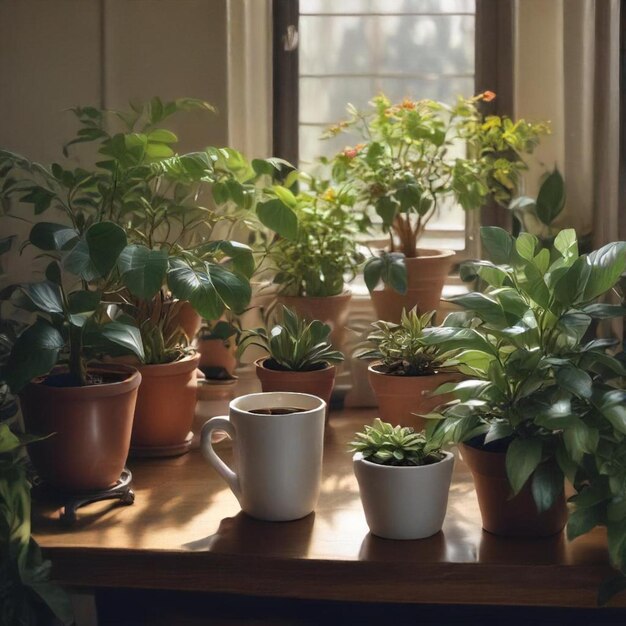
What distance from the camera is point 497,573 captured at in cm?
151

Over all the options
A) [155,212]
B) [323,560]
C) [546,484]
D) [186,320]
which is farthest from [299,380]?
[546,484]

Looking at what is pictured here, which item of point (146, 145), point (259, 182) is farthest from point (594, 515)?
point (259, 182)

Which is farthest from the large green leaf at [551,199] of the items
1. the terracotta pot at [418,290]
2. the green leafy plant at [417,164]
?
the terracotta pot at [418,290]

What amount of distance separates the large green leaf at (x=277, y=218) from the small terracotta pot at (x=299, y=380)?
275 millimetres

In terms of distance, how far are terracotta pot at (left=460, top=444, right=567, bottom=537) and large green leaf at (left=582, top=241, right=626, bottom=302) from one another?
0.29 metres

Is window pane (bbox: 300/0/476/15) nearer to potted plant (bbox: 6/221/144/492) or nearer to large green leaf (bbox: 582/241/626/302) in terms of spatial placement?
potted plant (bbox: 6/221/144/492)

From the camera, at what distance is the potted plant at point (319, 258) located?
7.42 feet

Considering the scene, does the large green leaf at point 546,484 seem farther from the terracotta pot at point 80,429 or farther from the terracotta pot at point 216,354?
the terracotta pot at point 216,354

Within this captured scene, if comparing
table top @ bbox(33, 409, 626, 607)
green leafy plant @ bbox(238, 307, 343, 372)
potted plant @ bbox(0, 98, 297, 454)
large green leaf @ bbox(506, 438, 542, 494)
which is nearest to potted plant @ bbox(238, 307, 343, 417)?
green leafy plant @ bbox(238, 307, 343, 372)

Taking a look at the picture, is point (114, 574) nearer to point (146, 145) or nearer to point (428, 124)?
point (146, 145)

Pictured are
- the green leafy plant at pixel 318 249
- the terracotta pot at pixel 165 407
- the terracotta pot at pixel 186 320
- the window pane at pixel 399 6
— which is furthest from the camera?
the window pane at pixel 399 6

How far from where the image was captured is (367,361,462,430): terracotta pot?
200cm

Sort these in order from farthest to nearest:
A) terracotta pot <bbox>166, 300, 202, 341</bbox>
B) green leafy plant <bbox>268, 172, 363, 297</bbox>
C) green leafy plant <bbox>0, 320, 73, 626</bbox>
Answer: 1. green leafy plant <bbox>268, 172, 363, 297</bbox>
2. terracotta pot <bbox>166, 300, 202, 341</bbox>
3. green leafy plant <bbox>0, 320, 73, 626</bbox>

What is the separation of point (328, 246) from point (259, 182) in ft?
0.77
